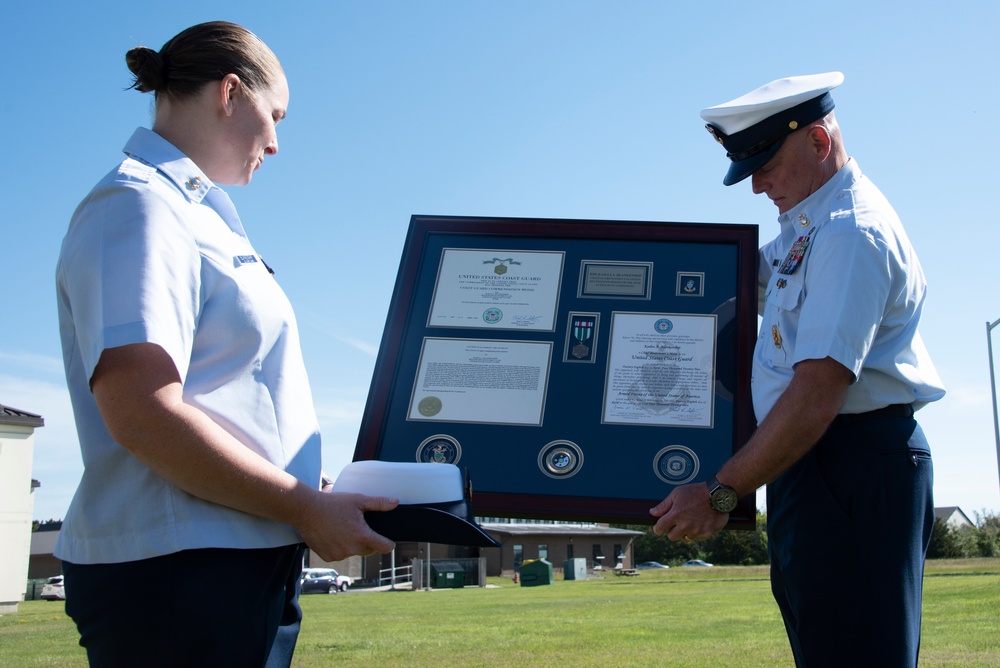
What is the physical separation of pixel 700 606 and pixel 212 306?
17.4 metres

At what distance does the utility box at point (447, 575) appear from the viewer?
46969 mm

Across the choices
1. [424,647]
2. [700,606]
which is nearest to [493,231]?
[424,647]

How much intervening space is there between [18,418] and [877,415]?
29095mm

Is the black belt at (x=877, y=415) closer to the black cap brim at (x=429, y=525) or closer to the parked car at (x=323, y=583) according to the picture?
the black cap brim at (x=429, y=525)

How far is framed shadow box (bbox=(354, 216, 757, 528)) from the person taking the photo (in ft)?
11.1

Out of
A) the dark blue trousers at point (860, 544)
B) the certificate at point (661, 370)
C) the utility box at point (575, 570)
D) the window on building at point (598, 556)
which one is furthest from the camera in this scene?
the window on building at point (598, 556)

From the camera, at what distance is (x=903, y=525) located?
2637 mm

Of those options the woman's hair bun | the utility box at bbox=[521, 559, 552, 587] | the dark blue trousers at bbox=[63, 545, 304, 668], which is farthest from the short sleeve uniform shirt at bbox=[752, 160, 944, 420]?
the utility box at bbox=[521, 559, 552, 587]

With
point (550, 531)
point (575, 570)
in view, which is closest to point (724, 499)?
point (575, 570)

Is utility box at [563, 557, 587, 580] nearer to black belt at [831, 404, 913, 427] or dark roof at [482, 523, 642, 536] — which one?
dark roof at [482, 523, 642, 536]

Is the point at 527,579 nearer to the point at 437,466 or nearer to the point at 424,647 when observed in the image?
the point at 424,647

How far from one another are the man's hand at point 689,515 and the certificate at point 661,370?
1.40 ft

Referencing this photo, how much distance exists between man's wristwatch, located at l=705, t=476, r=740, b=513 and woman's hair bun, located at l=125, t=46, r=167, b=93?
1.99 meters

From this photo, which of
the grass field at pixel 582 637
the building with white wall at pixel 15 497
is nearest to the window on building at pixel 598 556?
the building with white wall at pixel 15 497
